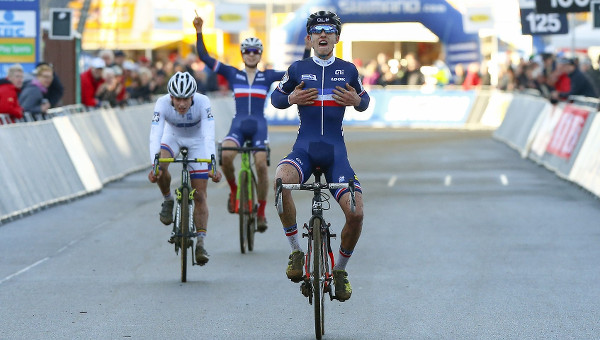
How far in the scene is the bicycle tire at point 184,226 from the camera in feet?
37.9

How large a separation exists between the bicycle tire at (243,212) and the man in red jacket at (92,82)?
990 cm

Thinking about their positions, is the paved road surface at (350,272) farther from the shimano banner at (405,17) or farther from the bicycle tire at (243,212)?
the shimano banner at (405,17)

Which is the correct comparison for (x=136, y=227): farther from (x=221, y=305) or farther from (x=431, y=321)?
(x=431, y=321)

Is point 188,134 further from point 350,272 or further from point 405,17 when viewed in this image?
point 405,17

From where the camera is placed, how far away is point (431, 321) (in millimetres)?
9602

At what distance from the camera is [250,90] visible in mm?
14734

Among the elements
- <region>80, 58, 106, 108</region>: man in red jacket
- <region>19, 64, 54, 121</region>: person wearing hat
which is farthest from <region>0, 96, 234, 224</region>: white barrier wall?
<region>80, 58, 106, 108</region>: man in red jacket

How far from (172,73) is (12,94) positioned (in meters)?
14.1

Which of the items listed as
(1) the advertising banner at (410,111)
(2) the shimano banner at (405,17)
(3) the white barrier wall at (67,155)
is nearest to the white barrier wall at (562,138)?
(3) the white barrier wall at (67,155)

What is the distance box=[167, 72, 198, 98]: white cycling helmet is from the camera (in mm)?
11586

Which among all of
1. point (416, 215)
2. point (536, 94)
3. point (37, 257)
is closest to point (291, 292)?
point (37, 257)

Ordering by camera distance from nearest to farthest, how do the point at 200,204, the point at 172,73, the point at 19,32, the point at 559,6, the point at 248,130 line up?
the point at 200,204 → the point at 248,130 → the point at 559,6 → the point at 19,32 → the point at 172,73

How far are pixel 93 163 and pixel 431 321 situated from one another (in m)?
12.0

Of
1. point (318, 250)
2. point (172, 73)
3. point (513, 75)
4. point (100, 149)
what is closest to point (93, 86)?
point (100, 149)
